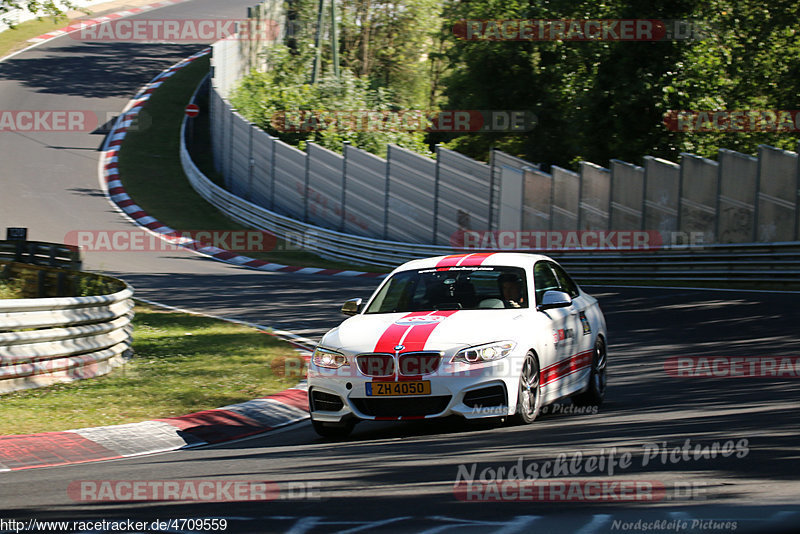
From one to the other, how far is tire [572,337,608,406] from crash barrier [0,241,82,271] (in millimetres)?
9934

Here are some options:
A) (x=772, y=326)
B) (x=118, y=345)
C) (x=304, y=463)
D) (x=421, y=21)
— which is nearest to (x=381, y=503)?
(x=304, y=463)

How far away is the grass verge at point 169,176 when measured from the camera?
94.4 ft

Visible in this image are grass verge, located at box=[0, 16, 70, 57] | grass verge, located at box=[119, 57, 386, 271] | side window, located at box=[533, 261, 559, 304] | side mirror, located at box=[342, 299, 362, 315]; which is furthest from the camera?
grass verge, located at box=[0, 16, 70, 57]

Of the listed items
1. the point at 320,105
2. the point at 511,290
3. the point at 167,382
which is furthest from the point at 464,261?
the point at 320,105

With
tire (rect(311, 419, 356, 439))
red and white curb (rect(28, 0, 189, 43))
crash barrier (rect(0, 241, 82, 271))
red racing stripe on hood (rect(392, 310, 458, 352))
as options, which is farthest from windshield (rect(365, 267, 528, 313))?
red and white curb (rect(28, 0, 189, 43))

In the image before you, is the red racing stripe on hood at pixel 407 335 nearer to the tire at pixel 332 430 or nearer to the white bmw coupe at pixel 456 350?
the white bmw coupe at pixel 456 350

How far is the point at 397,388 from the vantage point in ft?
25.8

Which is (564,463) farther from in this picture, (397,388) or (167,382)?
(167,382)

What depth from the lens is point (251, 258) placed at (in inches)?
1062

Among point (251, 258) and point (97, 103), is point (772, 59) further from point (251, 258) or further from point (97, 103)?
point (97, 103)

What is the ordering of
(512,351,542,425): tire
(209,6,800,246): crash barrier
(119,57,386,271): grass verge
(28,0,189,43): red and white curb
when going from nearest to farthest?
1. (512,351,542,425): tire
2. (209,6,800,246): crash barrier
3. (119,57,386,271): grass verge
4. (28,0,189,43): red and white curb

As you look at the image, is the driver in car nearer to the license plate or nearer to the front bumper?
the front bumper

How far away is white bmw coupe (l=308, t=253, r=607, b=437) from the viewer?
788 cm

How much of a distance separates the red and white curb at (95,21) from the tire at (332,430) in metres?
50.9
